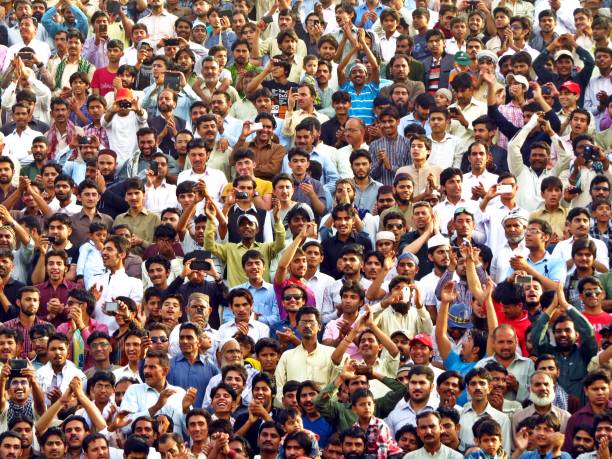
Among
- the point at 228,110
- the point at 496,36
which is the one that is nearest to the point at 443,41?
the point at 496,36

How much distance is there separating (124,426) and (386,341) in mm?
2231

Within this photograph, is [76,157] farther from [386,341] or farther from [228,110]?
[386,341]

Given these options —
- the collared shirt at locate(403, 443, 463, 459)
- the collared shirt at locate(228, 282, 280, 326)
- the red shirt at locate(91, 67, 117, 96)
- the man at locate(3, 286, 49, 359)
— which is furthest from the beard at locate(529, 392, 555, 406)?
the red shirt at locate(91, 67, 117, 96)

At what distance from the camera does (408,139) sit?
20.0m

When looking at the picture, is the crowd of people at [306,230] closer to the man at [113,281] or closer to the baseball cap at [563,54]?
the man at [113,281]

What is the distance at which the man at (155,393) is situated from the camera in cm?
1608

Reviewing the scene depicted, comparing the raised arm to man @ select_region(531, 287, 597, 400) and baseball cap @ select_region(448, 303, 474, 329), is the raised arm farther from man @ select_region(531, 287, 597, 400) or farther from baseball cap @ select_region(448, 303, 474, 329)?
man @ select_region(531, 287, 597, 400)

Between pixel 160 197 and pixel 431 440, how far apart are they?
5.20m

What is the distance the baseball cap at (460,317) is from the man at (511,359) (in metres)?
0.73

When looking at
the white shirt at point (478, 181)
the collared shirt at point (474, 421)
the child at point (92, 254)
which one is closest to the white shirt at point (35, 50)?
the child at point (92, 254)

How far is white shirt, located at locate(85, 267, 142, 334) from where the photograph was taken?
17734mm

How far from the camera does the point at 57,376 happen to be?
16703 mm

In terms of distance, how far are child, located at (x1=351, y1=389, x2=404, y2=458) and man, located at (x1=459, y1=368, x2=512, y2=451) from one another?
1.87 feet

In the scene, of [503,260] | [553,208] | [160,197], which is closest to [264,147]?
[160,197]
